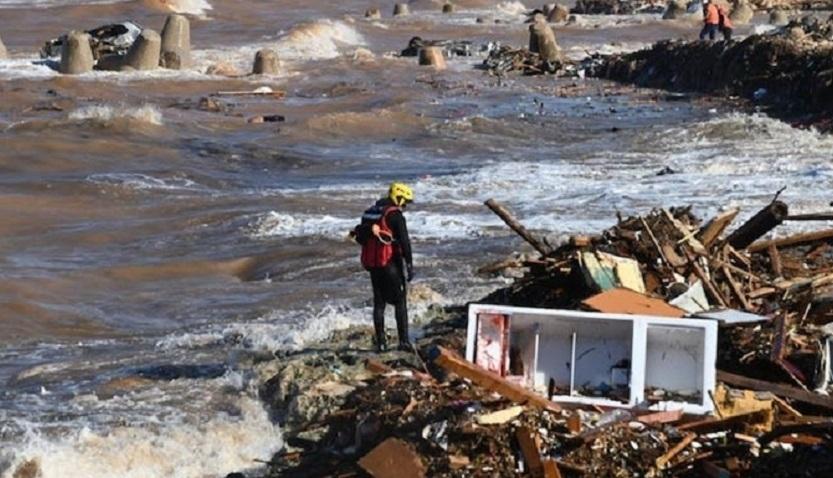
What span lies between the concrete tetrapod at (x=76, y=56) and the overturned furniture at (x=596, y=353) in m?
34.1

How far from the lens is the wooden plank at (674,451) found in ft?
28.2

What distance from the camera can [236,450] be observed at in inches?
417

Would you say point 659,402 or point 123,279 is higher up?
point 659,402

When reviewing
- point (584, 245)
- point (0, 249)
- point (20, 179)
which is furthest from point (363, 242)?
point (20, 179)

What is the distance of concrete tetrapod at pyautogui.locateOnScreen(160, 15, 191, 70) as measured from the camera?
45375mm

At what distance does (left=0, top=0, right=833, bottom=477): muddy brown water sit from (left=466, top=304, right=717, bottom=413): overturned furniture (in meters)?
1.76

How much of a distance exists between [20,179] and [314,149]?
609cm

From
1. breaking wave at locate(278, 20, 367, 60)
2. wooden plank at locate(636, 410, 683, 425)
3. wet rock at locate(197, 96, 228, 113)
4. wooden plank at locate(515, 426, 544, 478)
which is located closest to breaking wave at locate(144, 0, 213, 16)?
breaking wave at locate(278, 20, 367, 60)

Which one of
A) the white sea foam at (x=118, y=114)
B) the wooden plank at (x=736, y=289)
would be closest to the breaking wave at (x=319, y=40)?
the white sea foam at (x=118, y=114)

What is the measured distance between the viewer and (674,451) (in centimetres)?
869

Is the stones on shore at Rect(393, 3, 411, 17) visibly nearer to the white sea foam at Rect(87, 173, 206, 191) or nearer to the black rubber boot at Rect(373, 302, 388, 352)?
the white sea foam at Rect(87, 173, 206, 191)

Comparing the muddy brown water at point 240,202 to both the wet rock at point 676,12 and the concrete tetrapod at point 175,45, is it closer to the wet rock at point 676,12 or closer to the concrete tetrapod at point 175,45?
the concrete tetrapod at point 175,45

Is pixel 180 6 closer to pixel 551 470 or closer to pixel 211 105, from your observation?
pixel 211 105

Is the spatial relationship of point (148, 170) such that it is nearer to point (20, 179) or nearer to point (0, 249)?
point (20, 179)
